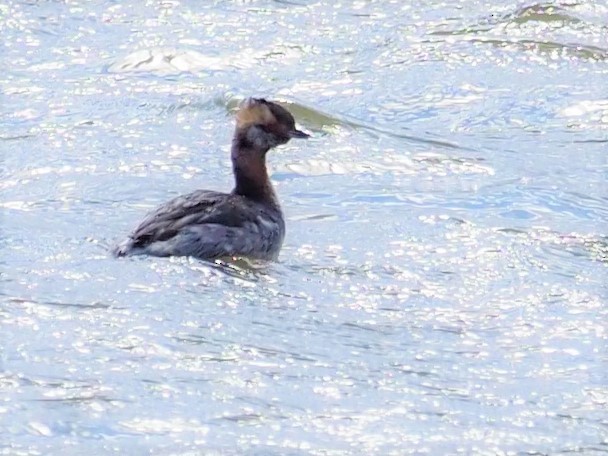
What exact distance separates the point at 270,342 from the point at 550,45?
7432 mm

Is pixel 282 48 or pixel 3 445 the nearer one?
pixel 3 445

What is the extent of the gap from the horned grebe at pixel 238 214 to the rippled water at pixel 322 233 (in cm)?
13

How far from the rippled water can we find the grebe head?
531 mm

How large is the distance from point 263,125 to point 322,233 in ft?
2.12

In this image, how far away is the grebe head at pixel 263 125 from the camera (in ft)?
30.8

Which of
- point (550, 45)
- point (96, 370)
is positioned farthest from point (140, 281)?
point (550, 45)

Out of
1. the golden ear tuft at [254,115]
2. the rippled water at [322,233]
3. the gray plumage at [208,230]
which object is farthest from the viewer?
the golden ear tuft at [254,115]

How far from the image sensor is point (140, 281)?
8211 mm

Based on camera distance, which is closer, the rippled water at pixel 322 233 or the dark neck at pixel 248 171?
the rippled water at pixel 322 233

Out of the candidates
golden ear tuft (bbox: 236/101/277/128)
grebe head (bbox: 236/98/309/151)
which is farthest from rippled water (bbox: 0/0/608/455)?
golden ear tuft (bbox: 236/101/277/128)

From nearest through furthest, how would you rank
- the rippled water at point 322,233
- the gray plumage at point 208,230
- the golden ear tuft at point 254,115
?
the rippled water at point 322,233 → the gray plumage at point 208,230 → the golden ear tuft at point 254,115

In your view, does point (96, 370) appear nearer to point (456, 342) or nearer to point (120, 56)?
point (456, 342)

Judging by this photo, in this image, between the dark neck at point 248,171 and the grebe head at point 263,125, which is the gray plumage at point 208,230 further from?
the grebe head at point 263,125

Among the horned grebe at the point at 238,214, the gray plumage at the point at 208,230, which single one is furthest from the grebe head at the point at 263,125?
the gray plumage at the point at 208,230
